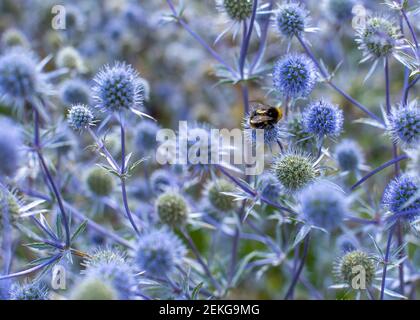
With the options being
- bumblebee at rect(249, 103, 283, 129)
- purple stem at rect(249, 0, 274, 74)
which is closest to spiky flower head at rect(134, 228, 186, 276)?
bumblebee at rect(249, 103, 283, 129)

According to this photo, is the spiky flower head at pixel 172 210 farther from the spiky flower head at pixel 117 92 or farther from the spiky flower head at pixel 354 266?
the spiky flower head at pixel 354 266

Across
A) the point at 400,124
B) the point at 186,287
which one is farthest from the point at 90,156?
the point at 400,124

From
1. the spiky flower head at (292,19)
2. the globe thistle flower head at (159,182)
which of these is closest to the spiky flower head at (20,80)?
the spiky flower head at (292,19)

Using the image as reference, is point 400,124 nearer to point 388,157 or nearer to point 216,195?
point 216,195

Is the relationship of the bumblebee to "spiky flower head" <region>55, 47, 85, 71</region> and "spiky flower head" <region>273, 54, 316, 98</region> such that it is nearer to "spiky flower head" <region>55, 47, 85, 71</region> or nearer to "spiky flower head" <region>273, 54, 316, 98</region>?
"spiky flower head" <region>273, 54, 316, 98</region>

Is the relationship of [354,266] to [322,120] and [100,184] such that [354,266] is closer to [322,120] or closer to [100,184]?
[322,120]
